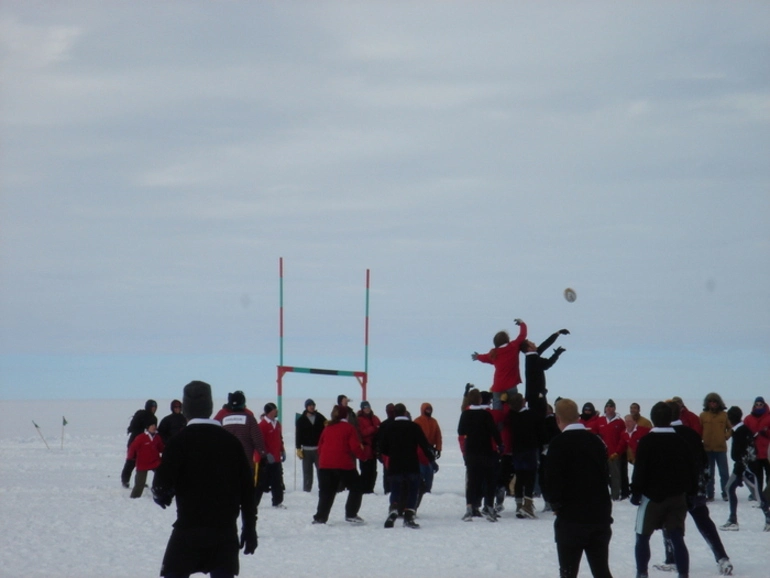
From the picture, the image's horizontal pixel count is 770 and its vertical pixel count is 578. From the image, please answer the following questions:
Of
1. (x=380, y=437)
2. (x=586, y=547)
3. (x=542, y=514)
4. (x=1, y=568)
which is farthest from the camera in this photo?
(x=542, y=514)

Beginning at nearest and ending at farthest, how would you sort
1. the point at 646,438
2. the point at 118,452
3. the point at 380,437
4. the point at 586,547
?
the point at 586,547, the point at 646,438, the point at 380,437, the point at 118,452

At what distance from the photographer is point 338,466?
48.4 feet

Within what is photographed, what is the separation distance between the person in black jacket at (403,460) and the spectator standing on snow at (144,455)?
16.6 ft

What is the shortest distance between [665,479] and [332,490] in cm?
660

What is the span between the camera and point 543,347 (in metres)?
16.8

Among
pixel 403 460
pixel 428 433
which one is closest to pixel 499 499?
pixel 428 433

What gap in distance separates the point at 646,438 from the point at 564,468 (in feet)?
5.63

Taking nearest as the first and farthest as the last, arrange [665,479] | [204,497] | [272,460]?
[204,497] → [665,479] → [272,460]

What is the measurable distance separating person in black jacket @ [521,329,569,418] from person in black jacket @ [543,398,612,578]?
8815 mm

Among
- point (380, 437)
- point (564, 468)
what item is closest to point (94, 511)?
point (380, 437)

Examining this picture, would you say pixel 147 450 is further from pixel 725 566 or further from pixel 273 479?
pixel 725 566

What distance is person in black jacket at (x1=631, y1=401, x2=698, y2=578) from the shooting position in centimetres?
900

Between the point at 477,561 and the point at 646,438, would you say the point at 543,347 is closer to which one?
the point at 477,561

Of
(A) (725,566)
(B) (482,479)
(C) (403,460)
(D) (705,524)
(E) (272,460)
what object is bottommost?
(A) (725,566)
